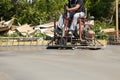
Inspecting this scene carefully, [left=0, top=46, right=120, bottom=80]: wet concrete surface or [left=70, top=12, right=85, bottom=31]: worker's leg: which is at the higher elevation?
[left=70, top=12, right=85, bottom=31]: worker's leg

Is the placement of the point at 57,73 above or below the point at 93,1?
below

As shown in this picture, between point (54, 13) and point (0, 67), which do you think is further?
point (54, 13)

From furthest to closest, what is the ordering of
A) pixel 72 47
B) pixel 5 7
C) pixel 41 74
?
pixel 5 7
pixel 72 47
pixel 41 74

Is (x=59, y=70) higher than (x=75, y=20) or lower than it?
lower

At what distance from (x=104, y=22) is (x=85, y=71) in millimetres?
27480

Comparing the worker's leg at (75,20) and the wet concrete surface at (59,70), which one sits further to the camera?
the worker's leg at (75,20)

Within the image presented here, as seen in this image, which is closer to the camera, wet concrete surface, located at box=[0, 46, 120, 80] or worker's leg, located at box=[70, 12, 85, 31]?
wet concrete surface, located at box=[0, 46, 120, 80]

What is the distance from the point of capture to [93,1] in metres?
34.6

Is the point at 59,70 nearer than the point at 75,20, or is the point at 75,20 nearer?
the point at 59,70

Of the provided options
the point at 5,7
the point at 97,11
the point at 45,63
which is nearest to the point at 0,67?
the point at 45,63

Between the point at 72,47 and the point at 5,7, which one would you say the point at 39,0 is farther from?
the point at 72,47

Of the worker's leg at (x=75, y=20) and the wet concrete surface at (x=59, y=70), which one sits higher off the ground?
the worker's leg at (x=75, y=20)

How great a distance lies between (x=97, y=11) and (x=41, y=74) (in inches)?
1152

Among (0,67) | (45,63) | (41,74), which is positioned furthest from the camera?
(45,63)
